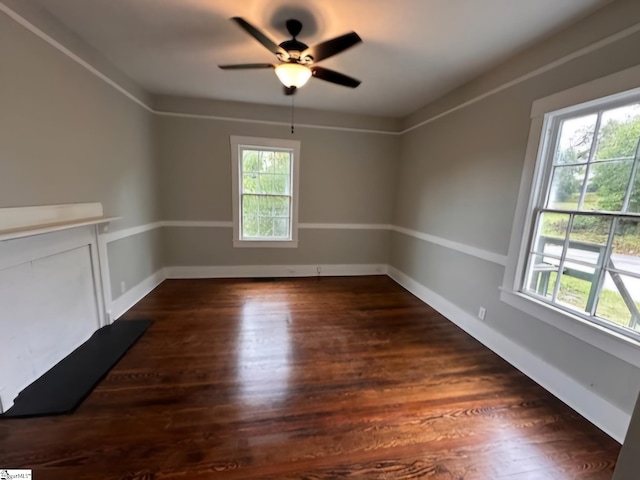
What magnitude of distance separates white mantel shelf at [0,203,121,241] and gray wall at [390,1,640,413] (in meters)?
3.62

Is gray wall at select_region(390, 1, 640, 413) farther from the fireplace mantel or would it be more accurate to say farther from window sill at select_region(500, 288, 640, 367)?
the fireplace mantel

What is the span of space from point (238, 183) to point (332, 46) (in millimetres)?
2747

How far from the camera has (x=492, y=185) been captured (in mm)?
2715

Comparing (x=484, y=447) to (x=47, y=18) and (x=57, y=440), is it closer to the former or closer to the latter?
(x=57, y=440)

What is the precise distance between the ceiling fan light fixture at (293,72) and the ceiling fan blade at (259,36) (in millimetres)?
91

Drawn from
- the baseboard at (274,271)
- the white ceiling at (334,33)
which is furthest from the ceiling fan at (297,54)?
the baseboard at (274,271)

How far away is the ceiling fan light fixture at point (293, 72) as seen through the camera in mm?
2100

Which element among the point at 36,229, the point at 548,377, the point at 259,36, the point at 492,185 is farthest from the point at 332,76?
the point at 548,377

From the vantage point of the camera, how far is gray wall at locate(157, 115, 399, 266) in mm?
4082

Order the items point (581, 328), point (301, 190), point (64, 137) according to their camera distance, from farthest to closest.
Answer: point (301, 190) < point (64, 137) < point (581, 328)

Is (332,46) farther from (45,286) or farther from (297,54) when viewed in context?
(45,286)

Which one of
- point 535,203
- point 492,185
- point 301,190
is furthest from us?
point 301,190

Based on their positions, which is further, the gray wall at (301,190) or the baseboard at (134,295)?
the gray wall at (301,190)

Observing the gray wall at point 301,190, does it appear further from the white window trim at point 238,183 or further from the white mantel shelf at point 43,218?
the white mantel shelf at point 43,218
